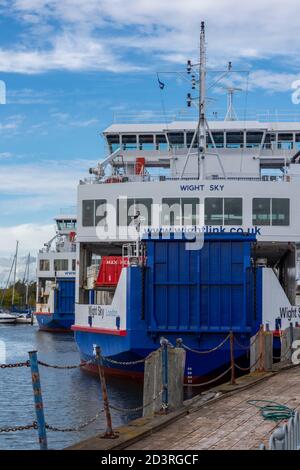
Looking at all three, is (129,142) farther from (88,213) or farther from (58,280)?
(58,280)

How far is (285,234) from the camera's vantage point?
2433 cm

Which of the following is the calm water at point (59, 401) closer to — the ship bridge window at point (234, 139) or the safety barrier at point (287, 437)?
the safety barrier at point (287, 437)

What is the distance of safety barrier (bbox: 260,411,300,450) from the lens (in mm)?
7004

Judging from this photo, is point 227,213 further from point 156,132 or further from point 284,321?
point 156,132

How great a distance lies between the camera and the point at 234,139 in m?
32.9

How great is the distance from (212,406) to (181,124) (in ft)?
73.2

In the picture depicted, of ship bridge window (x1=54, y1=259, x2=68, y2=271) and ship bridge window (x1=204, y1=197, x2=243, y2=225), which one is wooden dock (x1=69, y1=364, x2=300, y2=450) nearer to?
ship bridge window (x1=204, y1=197, x2=243, y2=225)

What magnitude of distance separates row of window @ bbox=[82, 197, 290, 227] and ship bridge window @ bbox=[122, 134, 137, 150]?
405 inches

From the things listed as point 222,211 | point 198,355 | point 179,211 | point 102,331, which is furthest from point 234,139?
point 198,355

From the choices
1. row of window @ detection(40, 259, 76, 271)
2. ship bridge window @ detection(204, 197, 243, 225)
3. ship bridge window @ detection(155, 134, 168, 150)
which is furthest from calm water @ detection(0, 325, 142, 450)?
row of window @ detection(40, 259, 76, 271)

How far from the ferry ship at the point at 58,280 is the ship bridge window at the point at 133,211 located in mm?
40867

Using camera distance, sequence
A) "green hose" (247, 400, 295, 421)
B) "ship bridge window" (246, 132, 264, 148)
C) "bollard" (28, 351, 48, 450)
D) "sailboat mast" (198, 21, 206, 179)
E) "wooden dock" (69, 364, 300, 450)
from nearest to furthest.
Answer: "bollard" (28, 351, 48, 450)
"wooden dock" (69, 364, 300, 450)
"green hose" (247, 400, 295, 421)
"sailboat mast" (198, 21, 206, 179)
"ship bridge window" (246, 132, 264, 148)

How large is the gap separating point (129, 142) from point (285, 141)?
23.2 feet
